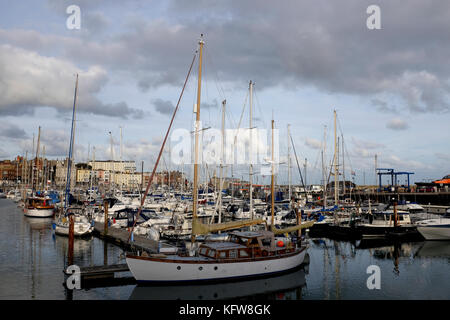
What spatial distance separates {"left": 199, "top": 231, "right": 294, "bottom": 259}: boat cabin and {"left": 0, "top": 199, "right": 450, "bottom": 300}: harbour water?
1.87m

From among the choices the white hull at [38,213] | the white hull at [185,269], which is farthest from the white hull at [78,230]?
the white hull at [185,269]

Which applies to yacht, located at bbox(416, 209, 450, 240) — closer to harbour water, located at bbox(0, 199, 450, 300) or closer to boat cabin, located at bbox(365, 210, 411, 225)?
harbour water, located at bbox(0, 199, 450, 300)

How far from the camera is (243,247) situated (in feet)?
74.0

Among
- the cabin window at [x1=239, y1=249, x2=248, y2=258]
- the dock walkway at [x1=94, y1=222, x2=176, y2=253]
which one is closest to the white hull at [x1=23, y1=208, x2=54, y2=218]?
the dock walkway at [x1=94, y1=222, x2=176, y2=253]

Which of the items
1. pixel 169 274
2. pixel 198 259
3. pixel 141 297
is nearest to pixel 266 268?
pixel 198 259

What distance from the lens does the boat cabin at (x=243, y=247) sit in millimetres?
22000

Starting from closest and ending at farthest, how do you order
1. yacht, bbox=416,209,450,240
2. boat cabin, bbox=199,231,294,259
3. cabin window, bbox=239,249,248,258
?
1. boat cabin, bbox=199,231,294,259
2. cabin window, bbox=239,249,248,258
3. yacht, bbox=416,209,450,240

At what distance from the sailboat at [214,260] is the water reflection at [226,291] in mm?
500

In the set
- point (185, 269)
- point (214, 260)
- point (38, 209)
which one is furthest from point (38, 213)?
point (214, 260)

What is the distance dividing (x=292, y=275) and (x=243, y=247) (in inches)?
221

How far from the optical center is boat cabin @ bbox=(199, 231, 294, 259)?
22.0m
